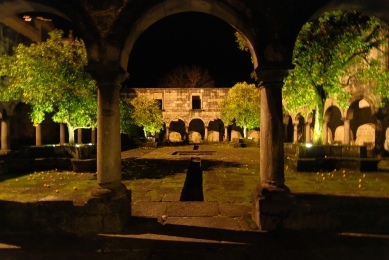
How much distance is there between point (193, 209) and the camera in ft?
15.4

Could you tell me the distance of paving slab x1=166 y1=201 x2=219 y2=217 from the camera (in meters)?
4.45

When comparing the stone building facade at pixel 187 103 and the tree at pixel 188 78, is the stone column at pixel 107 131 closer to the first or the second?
the stone building facade at pixel 187 103

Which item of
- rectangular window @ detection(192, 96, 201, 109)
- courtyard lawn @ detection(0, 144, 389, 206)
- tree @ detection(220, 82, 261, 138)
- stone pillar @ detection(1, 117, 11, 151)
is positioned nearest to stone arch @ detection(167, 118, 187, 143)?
rectangular window @ detection(192, 96, 201, 109)

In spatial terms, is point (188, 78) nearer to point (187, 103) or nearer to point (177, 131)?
point (187, 103)

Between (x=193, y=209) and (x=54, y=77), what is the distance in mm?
6903

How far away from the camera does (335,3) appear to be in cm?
418

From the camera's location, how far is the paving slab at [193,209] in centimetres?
445

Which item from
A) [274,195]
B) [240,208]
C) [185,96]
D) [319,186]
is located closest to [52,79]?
[240,208]

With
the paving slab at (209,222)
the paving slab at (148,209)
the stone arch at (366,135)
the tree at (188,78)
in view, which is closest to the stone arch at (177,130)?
the tree at (188,78)

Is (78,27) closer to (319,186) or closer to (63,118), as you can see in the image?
(319,186)

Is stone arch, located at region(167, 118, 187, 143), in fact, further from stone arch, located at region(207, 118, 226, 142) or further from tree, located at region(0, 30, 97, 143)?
tree, located at region(0, 30, 97, 143)

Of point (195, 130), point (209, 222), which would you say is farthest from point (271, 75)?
point (195, 130)

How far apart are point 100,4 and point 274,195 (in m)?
3.90

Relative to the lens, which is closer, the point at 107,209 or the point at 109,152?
the point at 107,209
